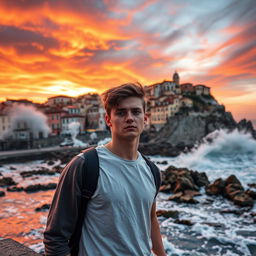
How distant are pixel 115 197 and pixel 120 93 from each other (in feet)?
2.52

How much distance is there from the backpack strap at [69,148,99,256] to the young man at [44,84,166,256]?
0.03 m

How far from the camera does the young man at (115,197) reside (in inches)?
62.1

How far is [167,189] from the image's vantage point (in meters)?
15.3

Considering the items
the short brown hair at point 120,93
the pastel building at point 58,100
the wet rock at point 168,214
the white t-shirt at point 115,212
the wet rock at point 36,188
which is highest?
the pastel building at point 58,100

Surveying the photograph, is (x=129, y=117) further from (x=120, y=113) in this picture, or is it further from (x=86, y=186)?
(x=86, y=186)

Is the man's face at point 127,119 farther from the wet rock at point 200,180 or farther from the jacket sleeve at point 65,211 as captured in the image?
the wet rock at point 200,180

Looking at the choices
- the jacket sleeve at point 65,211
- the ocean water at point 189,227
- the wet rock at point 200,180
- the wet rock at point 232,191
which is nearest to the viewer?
→ the jacket sleeve at point 65,211

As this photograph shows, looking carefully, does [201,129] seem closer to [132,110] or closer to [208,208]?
[208,208]

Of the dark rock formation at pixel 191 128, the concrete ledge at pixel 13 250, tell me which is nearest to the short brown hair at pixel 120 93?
the concrete ledge at pixel 13 250

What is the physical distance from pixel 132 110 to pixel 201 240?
27.4 feet

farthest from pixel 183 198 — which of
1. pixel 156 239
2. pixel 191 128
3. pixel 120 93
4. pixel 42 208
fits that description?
pixel 191 128

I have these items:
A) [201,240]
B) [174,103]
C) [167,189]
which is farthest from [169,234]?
[174,103]

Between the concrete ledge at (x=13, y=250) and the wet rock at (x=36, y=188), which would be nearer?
the concrete ledge at (x=13, y=250)

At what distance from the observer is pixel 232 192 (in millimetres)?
13406
